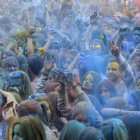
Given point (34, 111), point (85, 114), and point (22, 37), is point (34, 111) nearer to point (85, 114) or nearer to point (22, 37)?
point (85, 114)

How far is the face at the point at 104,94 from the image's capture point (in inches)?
194

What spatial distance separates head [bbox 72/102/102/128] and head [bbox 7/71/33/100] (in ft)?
3.98

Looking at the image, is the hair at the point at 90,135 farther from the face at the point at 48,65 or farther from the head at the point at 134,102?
the face at the point at 48,65

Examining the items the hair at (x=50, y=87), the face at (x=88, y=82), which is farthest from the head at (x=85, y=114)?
the face at (x=88, y=82)

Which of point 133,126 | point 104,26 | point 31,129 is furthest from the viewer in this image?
point 104,26

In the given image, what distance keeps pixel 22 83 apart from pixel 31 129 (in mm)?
1654

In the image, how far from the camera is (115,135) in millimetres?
3266

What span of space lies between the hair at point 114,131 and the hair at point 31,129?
20.9 inches

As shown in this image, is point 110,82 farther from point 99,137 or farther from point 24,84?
point 99,137

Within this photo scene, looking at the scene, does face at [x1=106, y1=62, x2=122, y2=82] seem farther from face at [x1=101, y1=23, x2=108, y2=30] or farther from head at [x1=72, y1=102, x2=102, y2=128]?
face at [x1=101, y1=23, x2=108, y2=30]

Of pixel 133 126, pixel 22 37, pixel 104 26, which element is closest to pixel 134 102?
pixel 133 126

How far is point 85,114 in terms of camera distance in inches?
149

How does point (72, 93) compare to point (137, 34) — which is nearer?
point (72, 93)

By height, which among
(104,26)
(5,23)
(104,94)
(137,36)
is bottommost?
(104,94)
